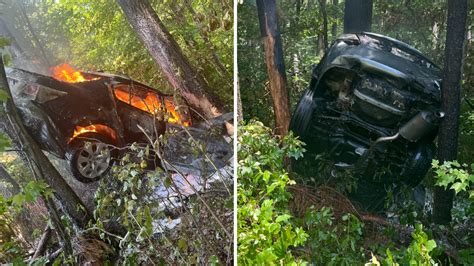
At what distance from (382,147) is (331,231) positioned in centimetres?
44

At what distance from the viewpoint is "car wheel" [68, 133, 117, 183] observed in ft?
6.20

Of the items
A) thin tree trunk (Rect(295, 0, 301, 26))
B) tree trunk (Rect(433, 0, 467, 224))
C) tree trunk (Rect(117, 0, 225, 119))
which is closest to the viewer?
tree trunk (Rect(433, 0, 467, 224))

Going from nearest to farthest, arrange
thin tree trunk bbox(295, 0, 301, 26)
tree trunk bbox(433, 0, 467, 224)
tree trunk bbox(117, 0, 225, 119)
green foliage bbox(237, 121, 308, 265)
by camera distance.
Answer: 1. tree trunk bbox(433, 0, 467, 224)
2. tree trunk bbox(117, 0, 225, 119)
3. thin tree trunk bbox(295, 0, 301, 26)
4. green foliage bbox(237, 121, 308, 265)

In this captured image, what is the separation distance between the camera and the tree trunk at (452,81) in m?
1.71

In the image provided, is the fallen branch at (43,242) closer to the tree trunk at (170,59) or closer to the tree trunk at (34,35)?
the tree trunk at (34,35)

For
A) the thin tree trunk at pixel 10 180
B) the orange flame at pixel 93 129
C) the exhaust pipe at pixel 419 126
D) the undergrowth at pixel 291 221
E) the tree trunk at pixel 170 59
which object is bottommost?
the undergrowth at pixel 291 221

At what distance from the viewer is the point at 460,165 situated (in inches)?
70.1

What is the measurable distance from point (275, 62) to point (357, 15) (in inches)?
15.0

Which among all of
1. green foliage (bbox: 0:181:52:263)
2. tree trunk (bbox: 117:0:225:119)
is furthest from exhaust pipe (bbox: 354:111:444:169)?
green foliage (bbox: 0:181:52:263)

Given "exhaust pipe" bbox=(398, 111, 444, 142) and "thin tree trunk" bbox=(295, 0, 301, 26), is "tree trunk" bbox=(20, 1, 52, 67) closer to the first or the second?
"thin tree trunk" bbox=(295, 0, 301, 26)

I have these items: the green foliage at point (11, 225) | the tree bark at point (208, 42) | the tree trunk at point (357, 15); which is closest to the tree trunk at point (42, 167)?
the green foliage at point (11, 225)

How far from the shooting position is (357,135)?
1966 millimetres

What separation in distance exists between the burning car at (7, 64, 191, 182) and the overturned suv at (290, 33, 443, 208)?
23.2 inches

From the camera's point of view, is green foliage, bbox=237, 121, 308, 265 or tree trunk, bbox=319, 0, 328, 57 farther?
green foliage, bbox=237, 121, 308, 265
